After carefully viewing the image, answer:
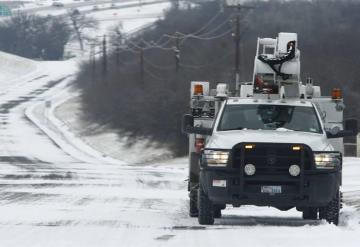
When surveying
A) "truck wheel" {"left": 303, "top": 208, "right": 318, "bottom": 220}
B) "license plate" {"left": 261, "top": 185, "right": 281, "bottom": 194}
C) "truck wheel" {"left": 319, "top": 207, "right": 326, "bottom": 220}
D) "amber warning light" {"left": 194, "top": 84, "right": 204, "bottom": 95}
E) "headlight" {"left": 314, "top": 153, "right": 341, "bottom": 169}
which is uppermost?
"amber warning light" {"left": 194, "top": 84, "right": 204, "bottom": 95}

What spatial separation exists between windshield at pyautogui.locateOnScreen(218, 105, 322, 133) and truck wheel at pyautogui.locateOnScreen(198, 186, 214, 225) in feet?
4.09

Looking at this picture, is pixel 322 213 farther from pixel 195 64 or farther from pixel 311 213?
pixel 195 64

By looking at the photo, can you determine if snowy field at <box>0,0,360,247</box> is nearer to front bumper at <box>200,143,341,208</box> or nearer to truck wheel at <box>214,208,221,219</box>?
truck wheel at <box>214,208,221,219</box>

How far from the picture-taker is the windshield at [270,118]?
1459 centimetres

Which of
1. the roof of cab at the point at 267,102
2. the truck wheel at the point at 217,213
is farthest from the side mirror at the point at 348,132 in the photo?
the truck wheel at the point at 217,213

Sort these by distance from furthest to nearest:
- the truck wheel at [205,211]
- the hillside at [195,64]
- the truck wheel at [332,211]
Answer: the hillside at [195,64] < the truck wheel at [332,211] < the truck wheel at [205,211]

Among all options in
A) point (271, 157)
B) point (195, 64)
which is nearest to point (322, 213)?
point (271, 157)

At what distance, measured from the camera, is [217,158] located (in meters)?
13.6

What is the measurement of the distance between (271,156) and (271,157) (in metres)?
0.02

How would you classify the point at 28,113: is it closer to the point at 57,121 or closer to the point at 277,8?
the point at 57,121

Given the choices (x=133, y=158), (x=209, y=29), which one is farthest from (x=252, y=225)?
(x=209, y=29)

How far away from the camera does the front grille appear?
1338 cm

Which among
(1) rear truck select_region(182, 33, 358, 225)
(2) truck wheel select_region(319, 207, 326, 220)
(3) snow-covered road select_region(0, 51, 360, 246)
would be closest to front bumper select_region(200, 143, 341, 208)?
(1) rear truck select_region(182, 33, 358, 225)

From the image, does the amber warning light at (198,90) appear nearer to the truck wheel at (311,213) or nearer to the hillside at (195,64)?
the truck wheel at (311,213)
